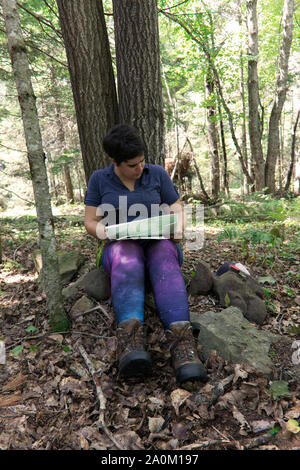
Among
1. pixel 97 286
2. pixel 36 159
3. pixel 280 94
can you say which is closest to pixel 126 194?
pixel 36 159

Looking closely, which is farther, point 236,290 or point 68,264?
point 68,264

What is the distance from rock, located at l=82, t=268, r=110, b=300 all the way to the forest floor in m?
0.20

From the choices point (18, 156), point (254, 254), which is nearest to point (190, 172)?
point (254, 254)

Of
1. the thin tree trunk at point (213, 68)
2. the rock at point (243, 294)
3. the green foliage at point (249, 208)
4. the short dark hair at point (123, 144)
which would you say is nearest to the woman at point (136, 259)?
the short dark hair at point (123, 144)

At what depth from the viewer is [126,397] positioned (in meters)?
2.15

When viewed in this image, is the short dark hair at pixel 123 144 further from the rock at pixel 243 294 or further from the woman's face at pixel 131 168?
the rock at pixel 243 294

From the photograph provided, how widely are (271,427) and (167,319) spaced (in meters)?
0.97

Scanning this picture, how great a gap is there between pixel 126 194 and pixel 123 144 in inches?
19.7

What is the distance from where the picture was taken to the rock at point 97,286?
3279mm

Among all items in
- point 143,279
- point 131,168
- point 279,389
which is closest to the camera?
point 279,389

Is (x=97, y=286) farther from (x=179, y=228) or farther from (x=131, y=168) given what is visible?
(x=131, y=168)

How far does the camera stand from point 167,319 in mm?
2387
